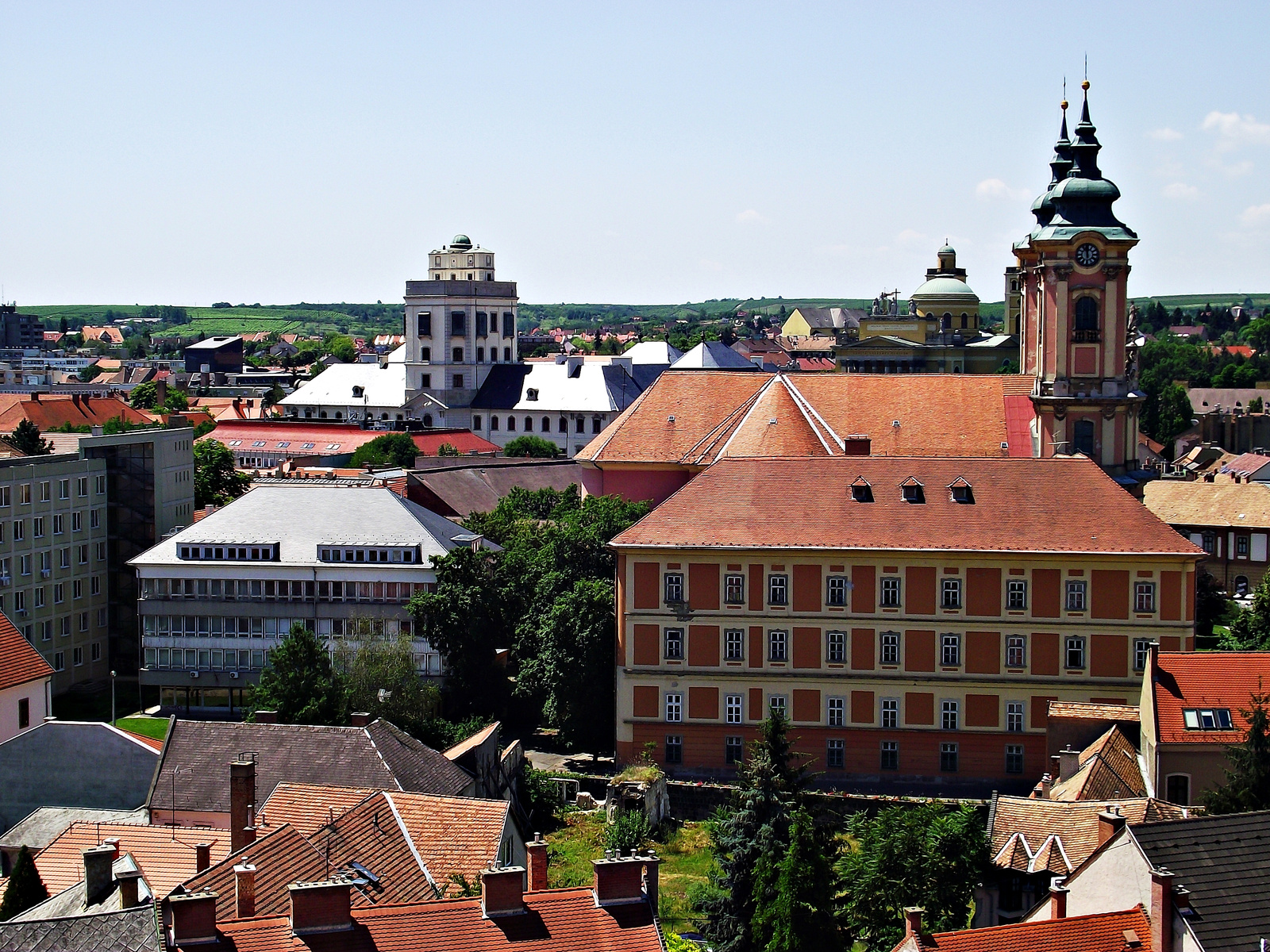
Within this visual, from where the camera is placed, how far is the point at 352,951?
21.3m

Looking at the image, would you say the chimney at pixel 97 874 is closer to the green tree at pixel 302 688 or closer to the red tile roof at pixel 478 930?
the red tile roof at pixel 478 930

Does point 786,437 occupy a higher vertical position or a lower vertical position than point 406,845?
higher

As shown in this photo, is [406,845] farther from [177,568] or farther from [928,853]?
[177,568]

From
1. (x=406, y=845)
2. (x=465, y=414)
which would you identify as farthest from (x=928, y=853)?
(x=465, y=414)

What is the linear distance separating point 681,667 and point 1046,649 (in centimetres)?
1078

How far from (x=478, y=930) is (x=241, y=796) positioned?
38.8 feet

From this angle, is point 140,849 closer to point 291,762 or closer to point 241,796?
point 241,796

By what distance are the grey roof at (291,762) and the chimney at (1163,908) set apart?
19.9 m

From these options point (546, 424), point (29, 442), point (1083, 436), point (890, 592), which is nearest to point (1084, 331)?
point (1083, 436)

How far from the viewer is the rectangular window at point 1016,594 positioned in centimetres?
4991

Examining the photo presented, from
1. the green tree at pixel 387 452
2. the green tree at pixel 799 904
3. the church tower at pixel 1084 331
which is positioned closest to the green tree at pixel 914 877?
the green tree at pixel 799 904

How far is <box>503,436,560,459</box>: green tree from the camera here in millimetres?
122250

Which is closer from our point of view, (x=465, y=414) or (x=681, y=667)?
(x=681, y=667)

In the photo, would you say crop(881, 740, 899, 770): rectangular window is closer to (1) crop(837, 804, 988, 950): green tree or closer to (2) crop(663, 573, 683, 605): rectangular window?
(2) crop(663, 573, 683, 605): rectangular window
